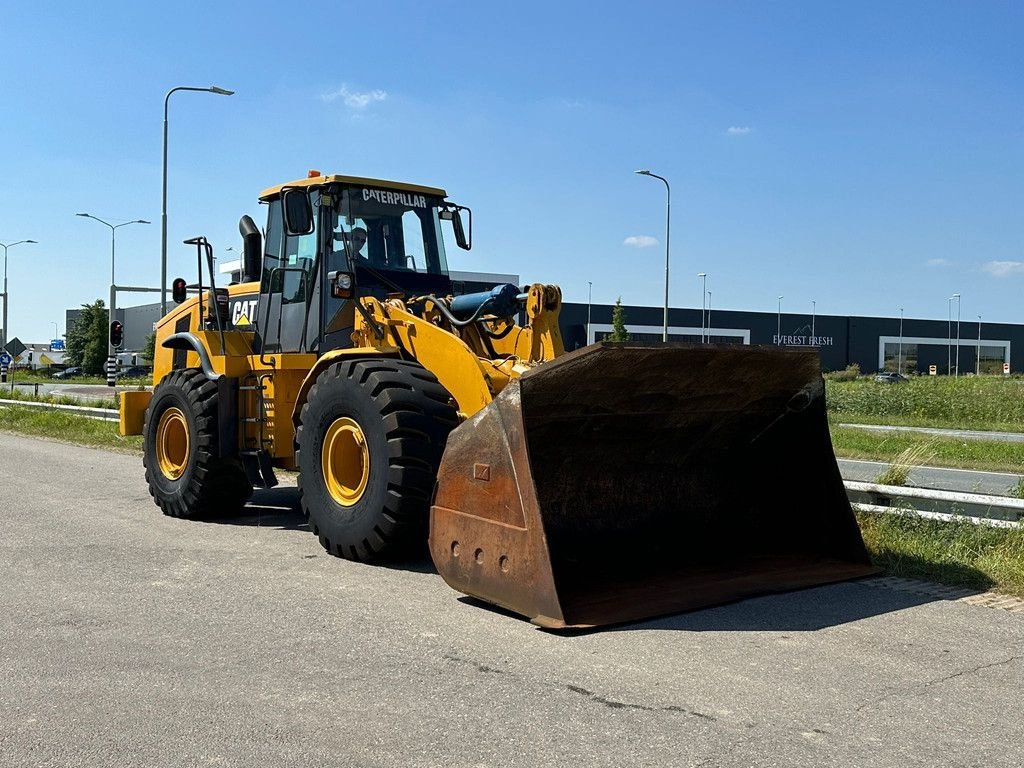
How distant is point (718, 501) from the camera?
737 cm

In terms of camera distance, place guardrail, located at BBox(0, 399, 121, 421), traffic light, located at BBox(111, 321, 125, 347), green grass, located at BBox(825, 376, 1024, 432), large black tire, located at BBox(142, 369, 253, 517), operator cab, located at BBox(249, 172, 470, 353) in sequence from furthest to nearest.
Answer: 1. green grass, located at BBox(825, 376, 1024, 432)
2. traffic light, located at BBox(111, 321, 125, 347)
3. guardrail, located at BBox(0, 399, 121, 421)
4. large black tire, located at BBox(142, 369, 253, 517)
5. operator cab, located at BBox(249, 172, 470, 353)

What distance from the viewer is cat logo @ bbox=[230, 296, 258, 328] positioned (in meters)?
9.79

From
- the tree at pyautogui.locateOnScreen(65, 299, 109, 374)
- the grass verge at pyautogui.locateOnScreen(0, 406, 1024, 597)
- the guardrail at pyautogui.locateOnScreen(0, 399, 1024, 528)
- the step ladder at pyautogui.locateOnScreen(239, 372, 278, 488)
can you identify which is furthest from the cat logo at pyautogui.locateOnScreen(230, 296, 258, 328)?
the tree at pyautogui.locateOnScreen(65, 299, 109, 374)

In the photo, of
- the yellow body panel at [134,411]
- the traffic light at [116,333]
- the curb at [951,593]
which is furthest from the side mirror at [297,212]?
the traffic light at [116,333]

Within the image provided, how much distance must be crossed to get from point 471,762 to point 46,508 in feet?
24.8

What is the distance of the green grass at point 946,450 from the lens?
17438 millimetres

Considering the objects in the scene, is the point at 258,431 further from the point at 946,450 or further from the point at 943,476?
the point at 946,450

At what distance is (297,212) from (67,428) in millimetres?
14061

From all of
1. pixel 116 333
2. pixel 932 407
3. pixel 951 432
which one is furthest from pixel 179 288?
pixel 932 407

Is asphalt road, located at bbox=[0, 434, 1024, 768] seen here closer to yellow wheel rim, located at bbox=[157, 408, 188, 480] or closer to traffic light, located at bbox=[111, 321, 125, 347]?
yellow wheel rim, located at bbox=[157, 408, 188, 480]

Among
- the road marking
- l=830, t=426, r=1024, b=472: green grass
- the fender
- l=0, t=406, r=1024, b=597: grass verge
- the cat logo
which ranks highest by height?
the cat logo

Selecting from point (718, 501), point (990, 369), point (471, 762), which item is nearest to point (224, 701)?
point (471, 762)

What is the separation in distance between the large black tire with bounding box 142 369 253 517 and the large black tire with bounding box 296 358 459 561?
1.82 meters

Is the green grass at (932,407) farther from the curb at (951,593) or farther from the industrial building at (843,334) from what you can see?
the industrial building at (843,334)
